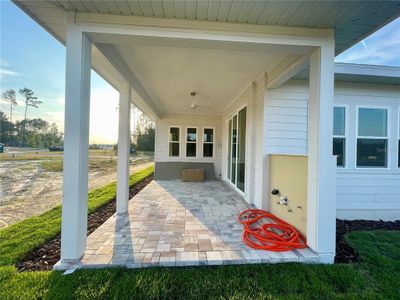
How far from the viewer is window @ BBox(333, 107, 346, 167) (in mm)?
4242

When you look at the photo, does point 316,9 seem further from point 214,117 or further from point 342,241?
point 214,117

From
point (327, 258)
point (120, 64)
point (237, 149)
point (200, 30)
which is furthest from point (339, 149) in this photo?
point (120, 64)

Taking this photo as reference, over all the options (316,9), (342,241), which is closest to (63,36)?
(316,9)

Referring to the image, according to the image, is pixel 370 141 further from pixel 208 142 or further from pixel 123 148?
pixel 208 142

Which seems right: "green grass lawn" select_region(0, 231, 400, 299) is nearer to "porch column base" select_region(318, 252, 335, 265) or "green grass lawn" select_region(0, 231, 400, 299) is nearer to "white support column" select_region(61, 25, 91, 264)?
"porch column base" select_region(318, 252, 335, 265)

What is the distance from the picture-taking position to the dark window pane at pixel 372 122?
4277 millimetres

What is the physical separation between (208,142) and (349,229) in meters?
5.80

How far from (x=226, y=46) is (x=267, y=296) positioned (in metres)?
2.75

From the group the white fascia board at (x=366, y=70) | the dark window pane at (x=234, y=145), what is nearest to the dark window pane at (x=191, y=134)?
the dark window pane at (x=234, y=145)

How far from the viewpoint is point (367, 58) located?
15.9ft

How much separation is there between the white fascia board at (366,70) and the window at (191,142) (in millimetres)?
5590

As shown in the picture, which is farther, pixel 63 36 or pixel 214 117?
pixel 214 117

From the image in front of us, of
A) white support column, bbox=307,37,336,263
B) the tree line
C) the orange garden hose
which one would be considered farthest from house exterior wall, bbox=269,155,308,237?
the tree line

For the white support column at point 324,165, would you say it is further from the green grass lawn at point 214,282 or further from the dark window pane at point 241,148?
the dark window pane at point 241,148
